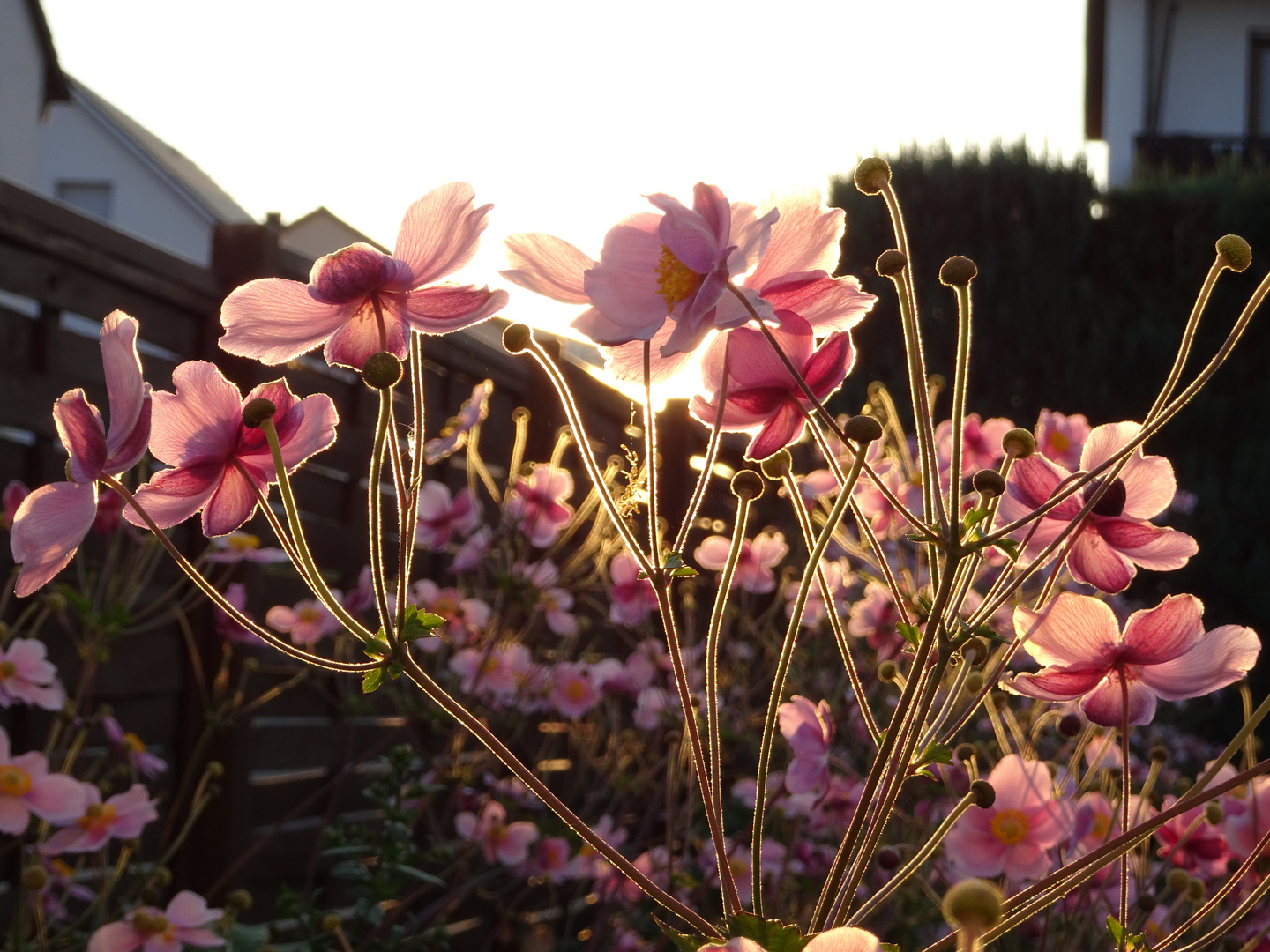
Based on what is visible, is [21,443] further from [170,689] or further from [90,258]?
[170,689]

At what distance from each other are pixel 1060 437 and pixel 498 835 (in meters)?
1.35

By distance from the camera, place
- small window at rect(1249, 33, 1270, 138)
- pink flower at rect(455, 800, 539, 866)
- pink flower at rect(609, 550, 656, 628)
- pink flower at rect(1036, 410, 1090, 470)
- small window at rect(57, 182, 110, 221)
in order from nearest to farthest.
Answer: pink flower at rect(1036, 410, 1090, 470) < pink flower at rect(609, 550, 656, 628) < pink flower at rect(455, 800, 539, 866) < small window at rect(1249, 33, 1270, 138) < small window at rect(57, 182, 110, 221)

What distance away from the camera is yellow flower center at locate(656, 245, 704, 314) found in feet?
2.00

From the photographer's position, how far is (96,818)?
1.50 meters

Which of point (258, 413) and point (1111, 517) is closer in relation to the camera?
point (258, 413)

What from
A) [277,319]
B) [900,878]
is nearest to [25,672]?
[277,319]

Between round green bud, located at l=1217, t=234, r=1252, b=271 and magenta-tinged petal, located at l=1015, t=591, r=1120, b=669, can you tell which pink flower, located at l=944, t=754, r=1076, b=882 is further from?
round green bud, located at l=1217, t=234, r=1252, b=271

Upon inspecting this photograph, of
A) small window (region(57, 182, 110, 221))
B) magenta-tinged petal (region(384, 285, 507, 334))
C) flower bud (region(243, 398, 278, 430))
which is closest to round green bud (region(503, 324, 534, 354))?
Answer: magenta-tinged petal (region(384, 285, 507, 334))

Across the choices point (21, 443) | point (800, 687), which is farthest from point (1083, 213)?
point (21, 443)

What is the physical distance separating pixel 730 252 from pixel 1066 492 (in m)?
0.19

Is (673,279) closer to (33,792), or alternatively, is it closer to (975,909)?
(975,909)

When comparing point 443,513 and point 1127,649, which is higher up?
point 1127,649

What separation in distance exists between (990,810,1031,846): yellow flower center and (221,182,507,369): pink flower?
0.70m

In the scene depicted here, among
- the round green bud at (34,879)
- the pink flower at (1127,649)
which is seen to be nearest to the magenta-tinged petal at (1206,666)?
the pink flower at (1127,649)
